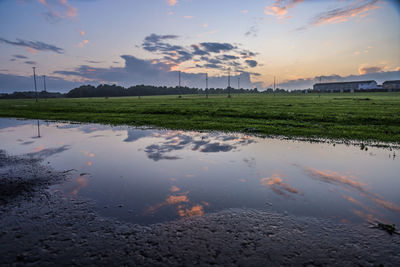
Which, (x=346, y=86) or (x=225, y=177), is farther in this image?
(x=346, y=86)

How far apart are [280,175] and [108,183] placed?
6.52 metres

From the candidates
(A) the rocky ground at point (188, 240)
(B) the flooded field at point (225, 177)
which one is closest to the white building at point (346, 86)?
(B) the flooded field at point (225, 177)

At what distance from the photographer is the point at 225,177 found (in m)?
8.57

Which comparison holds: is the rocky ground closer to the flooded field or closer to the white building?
the flooded field

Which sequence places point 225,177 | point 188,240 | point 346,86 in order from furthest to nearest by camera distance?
point 346,86 < point 225,177 < point 188,240

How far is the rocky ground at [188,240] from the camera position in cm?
420

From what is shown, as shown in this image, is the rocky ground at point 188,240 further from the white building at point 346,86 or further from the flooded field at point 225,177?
the white building at point 346,86

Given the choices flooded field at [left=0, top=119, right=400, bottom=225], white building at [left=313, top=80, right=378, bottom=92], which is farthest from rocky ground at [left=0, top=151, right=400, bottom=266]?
white building at [left=313, top=80, right=378, bottom=92]

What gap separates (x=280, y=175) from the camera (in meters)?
8.89

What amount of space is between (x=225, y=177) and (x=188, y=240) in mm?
4064

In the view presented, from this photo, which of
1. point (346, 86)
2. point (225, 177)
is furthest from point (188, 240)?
point (346, 86)

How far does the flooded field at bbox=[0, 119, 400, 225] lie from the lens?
6203 millimetres

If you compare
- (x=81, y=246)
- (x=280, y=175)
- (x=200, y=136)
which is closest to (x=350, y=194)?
(x=280, y=175)

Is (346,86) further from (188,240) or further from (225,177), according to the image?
(188,240)
